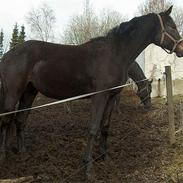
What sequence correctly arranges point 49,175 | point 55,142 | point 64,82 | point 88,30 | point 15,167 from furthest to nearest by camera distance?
1. point 88,30
2. point 55,142
3. point 64,82
4. point 15,167
5. point 49,175

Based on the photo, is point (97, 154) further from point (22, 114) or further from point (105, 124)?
point (22, 114)

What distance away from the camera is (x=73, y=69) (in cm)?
579

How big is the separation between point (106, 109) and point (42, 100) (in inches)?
278

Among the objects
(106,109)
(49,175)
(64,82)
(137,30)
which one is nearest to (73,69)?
(64,82)

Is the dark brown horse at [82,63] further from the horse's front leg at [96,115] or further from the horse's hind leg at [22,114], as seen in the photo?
the horse's hind leg at [22,114]

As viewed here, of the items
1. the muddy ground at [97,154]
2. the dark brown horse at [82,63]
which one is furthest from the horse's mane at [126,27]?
the muddy ground at [97,154]

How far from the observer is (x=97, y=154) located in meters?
6.18

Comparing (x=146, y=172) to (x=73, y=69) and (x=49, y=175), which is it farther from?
(x=73, y=69)

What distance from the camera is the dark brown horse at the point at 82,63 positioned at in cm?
573

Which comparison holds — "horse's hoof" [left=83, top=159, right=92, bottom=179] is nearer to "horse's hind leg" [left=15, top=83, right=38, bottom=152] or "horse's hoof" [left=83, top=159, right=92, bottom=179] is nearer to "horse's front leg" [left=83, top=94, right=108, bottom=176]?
"horse's front leg" [left=83, top=94, right=108, bottom=176]

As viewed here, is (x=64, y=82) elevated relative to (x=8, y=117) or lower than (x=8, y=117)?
elevated

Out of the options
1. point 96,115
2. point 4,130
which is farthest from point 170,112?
point 4,130

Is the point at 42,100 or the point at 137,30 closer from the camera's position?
the point at 137,30

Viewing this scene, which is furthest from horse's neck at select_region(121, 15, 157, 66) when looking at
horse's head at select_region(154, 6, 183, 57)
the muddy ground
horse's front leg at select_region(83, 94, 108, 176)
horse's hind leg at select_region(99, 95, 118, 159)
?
the muddy ground
